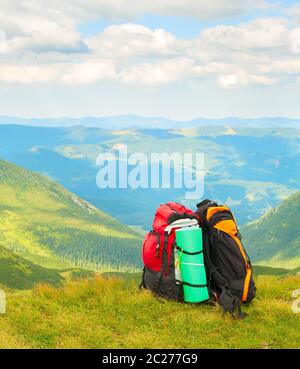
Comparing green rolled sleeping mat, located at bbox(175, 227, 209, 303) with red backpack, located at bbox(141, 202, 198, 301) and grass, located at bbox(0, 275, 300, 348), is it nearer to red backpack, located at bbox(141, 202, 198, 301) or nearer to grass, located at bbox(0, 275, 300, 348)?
red backpack, located at bbox(141, 202, 198, 301)

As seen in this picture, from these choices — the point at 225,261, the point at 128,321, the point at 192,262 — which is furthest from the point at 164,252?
the point at 128,321

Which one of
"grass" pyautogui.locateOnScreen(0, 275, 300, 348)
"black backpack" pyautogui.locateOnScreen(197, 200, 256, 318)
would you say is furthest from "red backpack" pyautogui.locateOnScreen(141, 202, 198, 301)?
"black backpack" pyautogui.locateOnScreen(197, 200, 256, 318)

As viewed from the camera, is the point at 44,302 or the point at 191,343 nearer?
the point at 191,343

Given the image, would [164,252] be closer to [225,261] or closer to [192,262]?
[192,262]

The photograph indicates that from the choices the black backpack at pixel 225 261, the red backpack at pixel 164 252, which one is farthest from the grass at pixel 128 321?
the black backpack at pixel 225 261

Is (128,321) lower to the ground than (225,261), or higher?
lower

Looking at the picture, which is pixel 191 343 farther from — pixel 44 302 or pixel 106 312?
pixel 44 302

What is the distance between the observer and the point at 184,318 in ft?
33.6

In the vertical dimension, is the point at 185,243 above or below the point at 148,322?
above

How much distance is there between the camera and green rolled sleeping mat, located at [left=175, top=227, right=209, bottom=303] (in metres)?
10.9

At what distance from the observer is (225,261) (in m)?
10.9

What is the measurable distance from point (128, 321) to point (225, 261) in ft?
8.48

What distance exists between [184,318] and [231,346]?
1571mm
